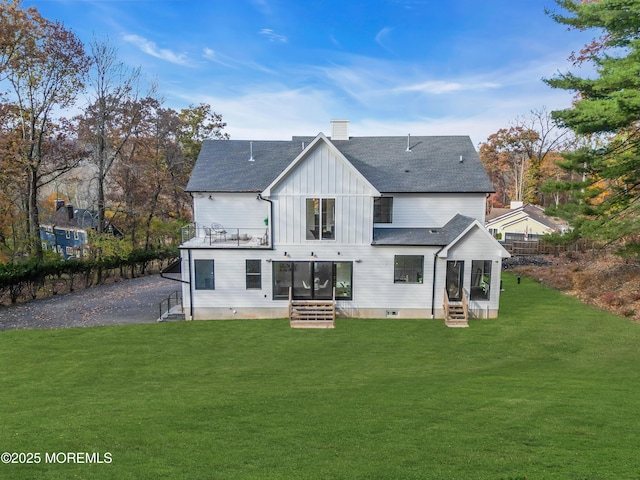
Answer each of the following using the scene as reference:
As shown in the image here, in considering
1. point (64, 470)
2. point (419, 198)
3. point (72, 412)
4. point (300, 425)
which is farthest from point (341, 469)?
point (419, 198)

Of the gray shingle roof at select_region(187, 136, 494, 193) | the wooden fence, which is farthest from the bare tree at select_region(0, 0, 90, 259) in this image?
the wooden fence

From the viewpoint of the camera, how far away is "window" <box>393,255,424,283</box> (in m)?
17.0

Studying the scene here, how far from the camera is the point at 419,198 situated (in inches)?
750

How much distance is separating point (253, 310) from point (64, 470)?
11.4m

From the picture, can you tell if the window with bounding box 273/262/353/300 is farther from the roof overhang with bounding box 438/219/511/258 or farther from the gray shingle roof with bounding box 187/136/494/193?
the gray shingle roof with bounding box 187/136/494/193

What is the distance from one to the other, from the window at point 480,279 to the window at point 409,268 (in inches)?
96.3

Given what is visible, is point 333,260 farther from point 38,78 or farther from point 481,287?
point 38,78

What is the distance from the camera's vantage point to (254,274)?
17062 mm

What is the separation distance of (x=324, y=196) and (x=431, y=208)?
6.10 metres

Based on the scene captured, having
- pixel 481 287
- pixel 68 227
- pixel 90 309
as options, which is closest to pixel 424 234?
pixel 481 287

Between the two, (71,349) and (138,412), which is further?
(71,349)

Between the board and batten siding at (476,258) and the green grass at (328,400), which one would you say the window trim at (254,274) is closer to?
the green grass at (328,400)

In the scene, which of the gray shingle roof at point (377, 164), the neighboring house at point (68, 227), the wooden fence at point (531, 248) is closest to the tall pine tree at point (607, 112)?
the gray shingle roof at point (377, 164)

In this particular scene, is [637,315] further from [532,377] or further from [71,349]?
[71,349]
